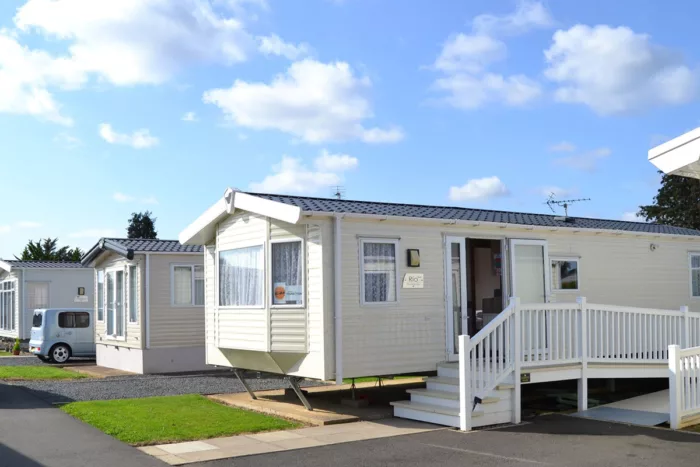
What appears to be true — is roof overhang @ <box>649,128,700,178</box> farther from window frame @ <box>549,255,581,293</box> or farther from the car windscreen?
the car windscreen

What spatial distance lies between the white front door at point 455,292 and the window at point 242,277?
2946 millimetres

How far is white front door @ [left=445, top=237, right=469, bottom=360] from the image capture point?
11844 millimetres

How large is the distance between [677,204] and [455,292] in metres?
32.4

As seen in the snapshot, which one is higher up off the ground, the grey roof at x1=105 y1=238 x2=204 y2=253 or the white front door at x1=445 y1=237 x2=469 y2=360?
the grey roof at x1=105 y1=238 x2=204 y2=253

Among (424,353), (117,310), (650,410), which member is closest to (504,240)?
(424,353)

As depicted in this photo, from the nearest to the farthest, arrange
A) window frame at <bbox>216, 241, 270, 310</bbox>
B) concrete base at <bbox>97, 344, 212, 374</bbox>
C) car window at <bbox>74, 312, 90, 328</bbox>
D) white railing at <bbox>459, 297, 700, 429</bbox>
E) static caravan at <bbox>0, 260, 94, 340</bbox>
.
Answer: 1. white railing at <bbox>459, 297, 700, 429</bbox>
2. window frame at <bbox>216, 241, 270, 310</bbox>
3. concrete base at <bbox>97, 344, 212, 374</bbox>
4. car window at <bbox>74, 312, 90, 328</bbox>
5. static caravan at <bbox>0, 260, 94, 340</bbox>

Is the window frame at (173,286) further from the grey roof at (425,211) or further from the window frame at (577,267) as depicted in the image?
the window frame at (577,267)

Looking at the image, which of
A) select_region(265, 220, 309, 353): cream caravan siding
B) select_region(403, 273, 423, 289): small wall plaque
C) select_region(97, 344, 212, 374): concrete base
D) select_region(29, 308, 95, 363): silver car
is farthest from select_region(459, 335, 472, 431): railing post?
select_region(29, 308, 95, 363): silver car

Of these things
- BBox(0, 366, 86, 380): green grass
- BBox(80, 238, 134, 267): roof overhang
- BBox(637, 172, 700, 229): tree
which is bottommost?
BBox(0, 366, 86, 380): green grass

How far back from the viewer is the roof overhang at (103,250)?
57.3 ft

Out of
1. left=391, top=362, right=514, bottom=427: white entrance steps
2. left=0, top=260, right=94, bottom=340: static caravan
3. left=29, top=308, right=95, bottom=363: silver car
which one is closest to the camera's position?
left=391, top=362, right=514, bottom=427: white entrance steps

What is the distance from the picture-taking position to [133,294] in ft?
60.1

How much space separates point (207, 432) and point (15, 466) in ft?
8.26

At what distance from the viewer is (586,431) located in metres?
9.56
